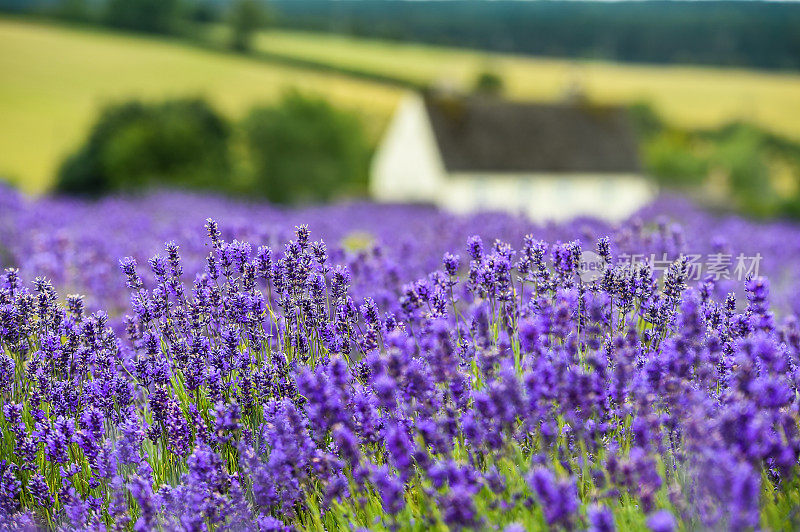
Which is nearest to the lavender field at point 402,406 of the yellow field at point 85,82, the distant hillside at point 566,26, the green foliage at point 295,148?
the yellow field at point 85,82

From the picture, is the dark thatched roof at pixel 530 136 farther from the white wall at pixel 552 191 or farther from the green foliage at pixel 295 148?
the green foliage at pixel 295 148

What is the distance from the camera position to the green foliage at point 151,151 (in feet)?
52.5

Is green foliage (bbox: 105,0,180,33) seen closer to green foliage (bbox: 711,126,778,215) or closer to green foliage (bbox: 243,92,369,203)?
green foliage (bbox: 243,92,369,203)

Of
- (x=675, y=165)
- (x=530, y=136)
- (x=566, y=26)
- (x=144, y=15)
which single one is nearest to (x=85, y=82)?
(x=144, y=15)

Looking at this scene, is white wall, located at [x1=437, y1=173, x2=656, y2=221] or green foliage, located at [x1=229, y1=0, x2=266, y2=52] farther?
green foliage, located at [x1=229, y1=0, x2=266, y2=52]

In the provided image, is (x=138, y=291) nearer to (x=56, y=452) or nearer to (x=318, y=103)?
(x=56, y=452)

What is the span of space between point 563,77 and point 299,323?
28.3m

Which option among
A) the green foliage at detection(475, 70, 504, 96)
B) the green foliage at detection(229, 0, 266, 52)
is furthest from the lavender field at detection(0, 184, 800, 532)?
Answer: the green foliage at detection(475, 70, 504, 96)

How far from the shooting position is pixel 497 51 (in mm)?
33031

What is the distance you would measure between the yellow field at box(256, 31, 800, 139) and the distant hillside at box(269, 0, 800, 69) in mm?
601

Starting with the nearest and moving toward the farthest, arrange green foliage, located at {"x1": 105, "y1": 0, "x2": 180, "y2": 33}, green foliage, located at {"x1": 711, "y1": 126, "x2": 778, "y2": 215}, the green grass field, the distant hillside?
the green grass field → green foliage, located at {"x1": 105, "y1": 0, "x2": 180, "y2": 33} → the distant hillside → green foliage, located at {"x1": 711, "y1": 126, "x2": 778, "y2": 215}

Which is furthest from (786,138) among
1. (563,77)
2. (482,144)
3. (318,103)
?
(318,103)

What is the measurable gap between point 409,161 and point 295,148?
6.63 m

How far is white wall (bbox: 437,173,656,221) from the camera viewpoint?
73.7 ft
